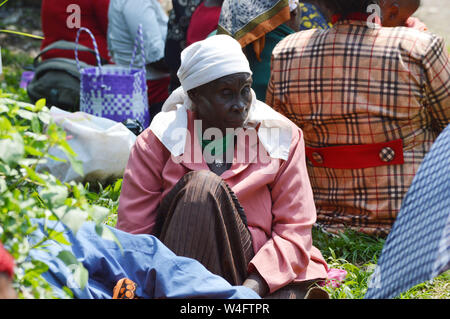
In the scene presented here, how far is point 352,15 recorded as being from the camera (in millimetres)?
3508

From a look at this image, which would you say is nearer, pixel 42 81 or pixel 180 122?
pixel 180 122

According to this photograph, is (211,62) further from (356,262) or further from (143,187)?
(356,262)

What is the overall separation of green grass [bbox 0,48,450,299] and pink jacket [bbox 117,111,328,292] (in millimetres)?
201

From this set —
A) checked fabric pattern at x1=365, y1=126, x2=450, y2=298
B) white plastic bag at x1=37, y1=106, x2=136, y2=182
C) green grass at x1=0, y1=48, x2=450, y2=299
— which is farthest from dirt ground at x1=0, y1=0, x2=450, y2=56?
checked fabric pattern at x1=365, y1=126, x2=450, y2=298

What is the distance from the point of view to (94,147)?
14.2 feet

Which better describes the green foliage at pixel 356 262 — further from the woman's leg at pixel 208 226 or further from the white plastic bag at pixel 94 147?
the white plastic bag at pixel 94 147

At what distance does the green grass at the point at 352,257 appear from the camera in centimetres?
314

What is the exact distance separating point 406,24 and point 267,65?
0.91 metres

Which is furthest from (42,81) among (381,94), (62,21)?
(381,94)

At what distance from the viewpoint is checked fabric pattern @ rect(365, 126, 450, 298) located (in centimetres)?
204

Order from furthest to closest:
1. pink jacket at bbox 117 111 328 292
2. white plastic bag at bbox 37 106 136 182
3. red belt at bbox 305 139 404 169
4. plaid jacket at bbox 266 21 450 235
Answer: white plastic bag at bbox 37 106 136 182 → red belt at bbox 305 139 404 169 → plaid jacket at bbox 266 21 450 235 → pink jacket at bbox 117 111 328 292

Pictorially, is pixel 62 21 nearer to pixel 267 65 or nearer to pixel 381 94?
pixel 267 65

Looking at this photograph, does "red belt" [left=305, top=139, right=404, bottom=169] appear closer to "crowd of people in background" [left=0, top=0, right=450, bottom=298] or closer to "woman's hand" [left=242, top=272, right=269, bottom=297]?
"crowd of people in background" [left=0, top=0, right=450, bottom=298]

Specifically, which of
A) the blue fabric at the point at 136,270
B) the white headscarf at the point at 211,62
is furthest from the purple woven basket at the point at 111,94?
the blue fabric at the point at 136,270
